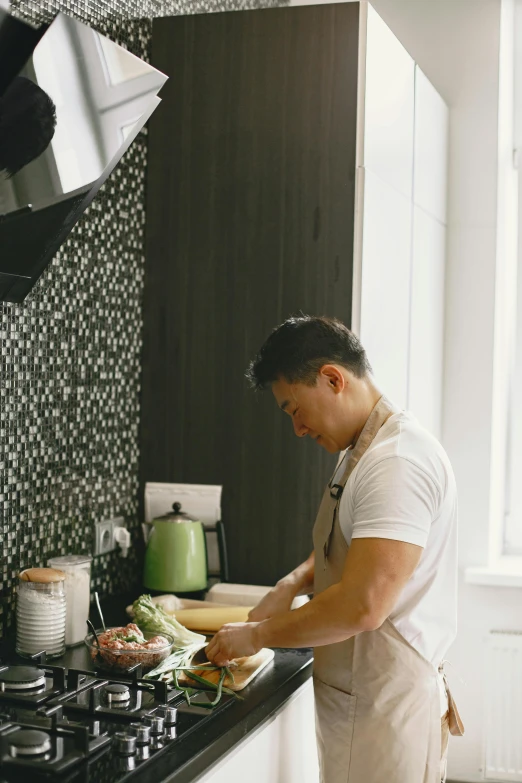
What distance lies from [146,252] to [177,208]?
0.15 meters

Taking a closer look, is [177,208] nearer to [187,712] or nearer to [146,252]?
[146,252]

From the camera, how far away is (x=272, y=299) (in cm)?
245

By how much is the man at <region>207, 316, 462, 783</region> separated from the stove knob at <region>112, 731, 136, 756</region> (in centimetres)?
34

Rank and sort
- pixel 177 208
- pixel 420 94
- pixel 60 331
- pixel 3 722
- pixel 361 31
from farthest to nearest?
pixel 420 94 → pixel 177 208 → pixel 361 31 → pixel 60 331 → pixel 3 722

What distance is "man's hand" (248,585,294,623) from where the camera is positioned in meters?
2.01

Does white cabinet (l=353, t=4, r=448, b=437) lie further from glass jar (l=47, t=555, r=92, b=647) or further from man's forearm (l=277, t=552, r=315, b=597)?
glass jar (l=47, t=555, r=92, b=647)

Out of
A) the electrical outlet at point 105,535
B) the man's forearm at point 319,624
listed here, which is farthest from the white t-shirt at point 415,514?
the electrical outlet at point 105,535

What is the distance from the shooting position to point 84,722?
1.50 meters

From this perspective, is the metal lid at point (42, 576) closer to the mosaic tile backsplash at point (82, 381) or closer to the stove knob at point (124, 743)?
the mosaic tile backsplash at point (82, 381)

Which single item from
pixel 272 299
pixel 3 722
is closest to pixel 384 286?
pixel 272 299

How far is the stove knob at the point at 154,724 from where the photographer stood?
148 cm

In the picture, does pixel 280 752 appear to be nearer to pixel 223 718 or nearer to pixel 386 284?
pixel 223 718

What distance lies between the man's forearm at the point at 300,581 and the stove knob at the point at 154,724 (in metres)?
0.58

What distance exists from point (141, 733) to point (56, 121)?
996 mm
